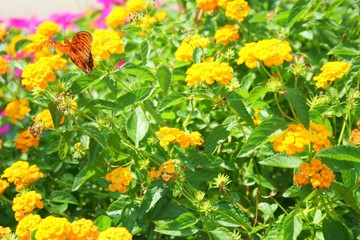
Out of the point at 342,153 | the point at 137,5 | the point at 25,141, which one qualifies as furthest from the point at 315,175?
the point at 25,141

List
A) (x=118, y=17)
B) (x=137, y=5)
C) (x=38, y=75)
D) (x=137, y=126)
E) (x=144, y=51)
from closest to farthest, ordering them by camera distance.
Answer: (x=38, y=75) < (x=137, y=126) < (x=144, y=51) < (x=137, y=5) < (x=118, y=17)

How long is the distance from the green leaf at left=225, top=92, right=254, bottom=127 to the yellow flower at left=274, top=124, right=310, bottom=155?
1.27 feet

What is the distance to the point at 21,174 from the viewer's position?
7.90 ft

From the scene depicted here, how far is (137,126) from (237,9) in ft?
2.45

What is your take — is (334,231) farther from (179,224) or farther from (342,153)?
(179,224)

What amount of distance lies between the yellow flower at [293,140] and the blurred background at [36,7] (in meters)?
6.33

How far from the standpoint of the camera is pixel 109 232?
1924 millimetres

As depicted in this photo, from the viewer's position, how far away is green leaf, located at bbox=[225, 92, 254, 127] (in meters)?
2.32

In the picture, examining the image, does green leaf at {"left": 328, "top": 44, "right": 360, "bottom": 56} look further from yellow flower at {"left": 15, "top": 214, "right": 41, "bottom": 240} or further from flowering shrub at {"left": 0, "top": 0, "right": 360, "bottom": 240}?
yellow flower at {"left": 15, "top": 214, "right": 41, "bottom": 240}

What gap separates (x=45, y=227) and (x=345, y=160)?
94 cm

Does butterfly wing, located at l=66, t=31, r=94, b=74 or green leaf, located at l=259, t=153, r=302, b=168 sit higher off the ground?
butterfly wing, located at l=66, t=31, r=94, b=74

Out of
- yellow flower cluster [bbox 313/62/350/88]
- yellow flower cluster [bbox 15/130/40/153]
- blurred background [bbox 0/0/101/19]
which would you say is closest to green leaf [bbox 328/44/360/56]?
yellow flower cluster [bbox 313/62/350/88]

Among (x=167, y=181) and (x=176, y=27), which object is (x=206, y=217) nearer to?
(x=167, y=181)

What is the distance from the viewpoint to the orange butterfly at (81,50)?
7.72 ft
